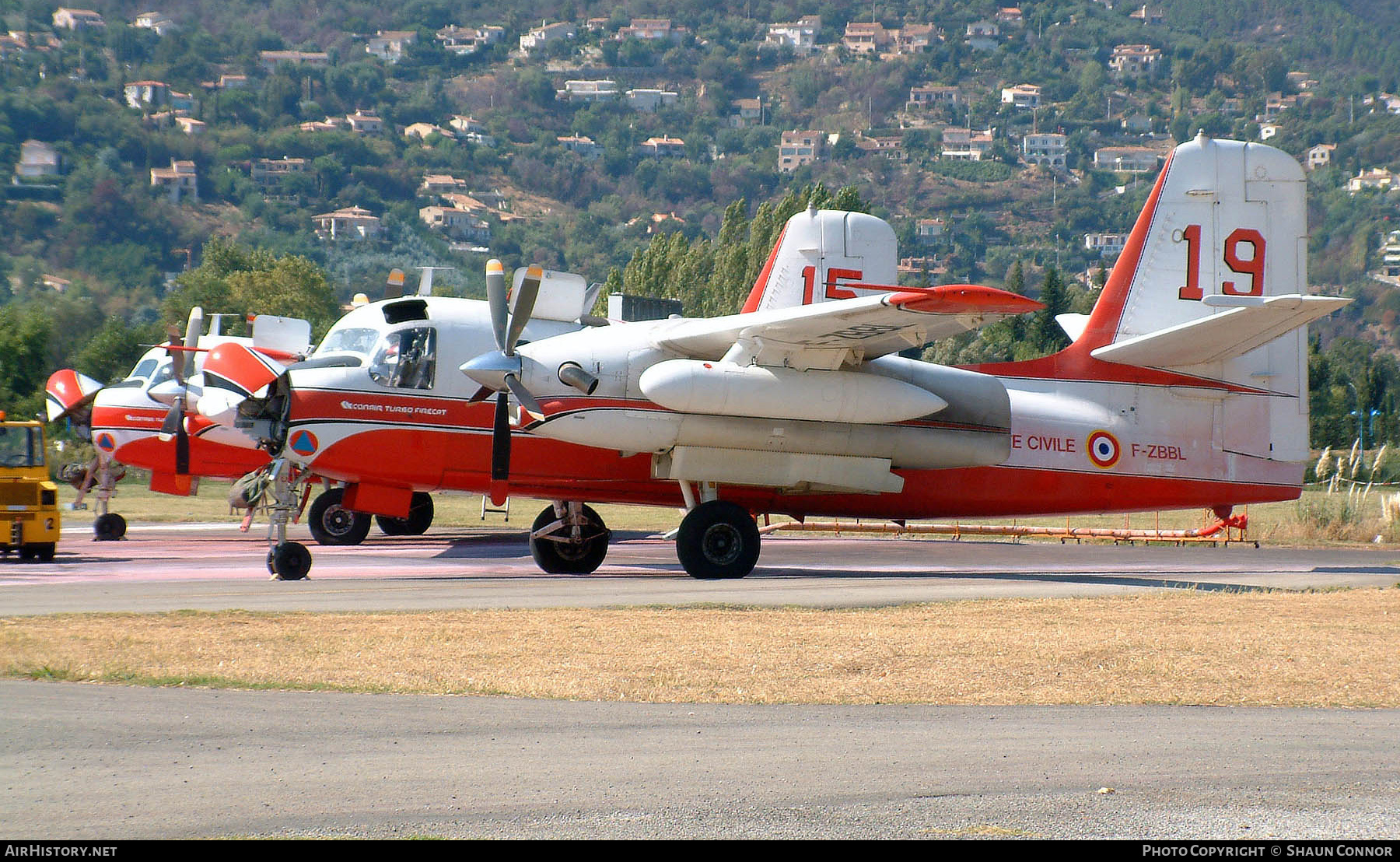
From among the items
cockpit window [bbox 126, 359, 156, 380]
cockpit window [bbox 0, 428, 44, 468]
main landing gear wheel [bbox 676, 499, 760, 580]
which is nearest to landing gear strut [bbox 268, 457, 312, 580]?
main landing gear wheel [bbox 676, 499, 760, 580]

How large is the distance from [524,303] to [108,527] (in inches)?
542

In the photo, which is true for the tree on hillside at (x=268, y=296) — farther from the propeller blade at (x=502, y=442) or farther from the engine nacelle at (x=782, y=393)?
the engine nacelle at (x=782, y=393)

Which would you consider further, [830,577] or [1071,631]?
[830,577]

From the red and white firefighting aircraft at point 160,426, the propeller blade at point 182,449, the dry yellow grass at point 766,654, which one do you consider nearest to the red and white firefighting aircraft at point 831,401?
the propeller blade at point 182,449

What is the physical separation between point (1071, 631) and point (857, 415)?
6569mm

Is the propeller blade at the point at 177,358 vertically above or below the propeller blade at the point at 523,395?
above

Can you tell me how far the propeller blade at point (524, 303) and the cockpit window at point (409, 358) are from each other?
77.1 inches

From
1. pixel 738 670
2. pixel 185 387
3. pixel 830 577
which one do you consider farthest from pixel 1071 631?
pixel 185 387

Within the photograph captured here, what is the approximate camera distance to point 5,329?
201 feet

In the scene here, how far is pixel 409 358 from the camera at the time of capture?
767 inches

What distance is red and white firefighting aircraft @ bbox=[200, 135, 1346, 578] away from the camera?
18297mm

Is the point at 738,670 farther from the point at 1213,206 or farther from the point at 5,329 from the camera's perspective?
the point at 5,329

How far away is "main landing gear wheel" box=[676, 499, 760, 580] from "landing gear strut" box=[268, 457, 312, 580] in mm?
5067

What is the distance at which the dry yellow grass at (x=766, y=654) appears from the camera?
988 cm
